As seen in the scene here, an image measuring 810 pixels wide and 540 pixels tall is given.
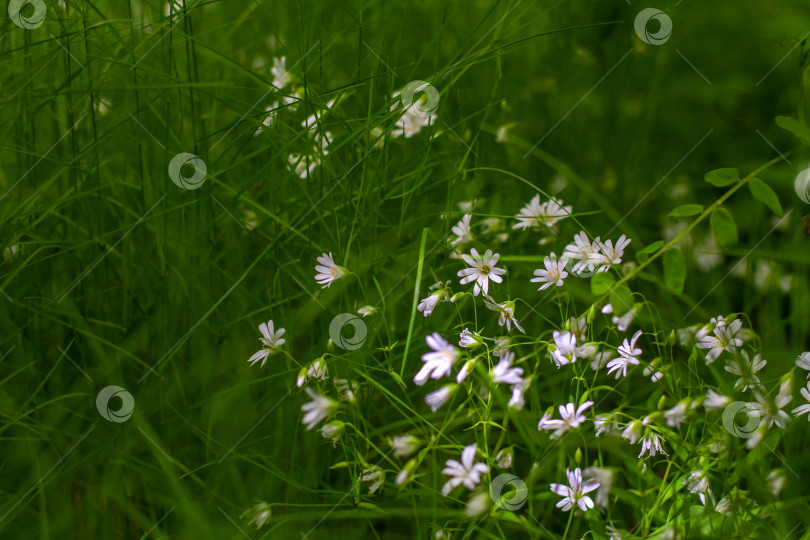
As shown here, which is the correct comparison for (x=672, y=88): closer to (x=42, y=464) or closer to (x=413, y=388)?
(x=413, y=388)

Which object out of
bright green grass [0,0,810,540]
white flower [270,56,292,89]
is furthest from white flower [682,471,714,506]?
white flower [270,56,292,89]

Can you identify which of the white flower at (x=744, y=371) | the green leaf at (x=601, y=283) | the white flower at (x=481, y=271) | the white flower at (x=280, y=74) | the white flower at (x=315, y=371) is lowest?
the white flower at (x=744, y=371)

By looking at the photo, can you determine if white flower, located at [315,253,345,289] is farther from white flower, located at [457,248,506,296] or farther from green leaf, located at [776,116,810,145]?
green leaf, located at [776,116,810,145]

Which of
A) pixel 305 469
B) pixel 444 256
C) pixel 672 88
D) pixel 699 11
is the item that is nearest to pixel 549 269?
pixel 444 256

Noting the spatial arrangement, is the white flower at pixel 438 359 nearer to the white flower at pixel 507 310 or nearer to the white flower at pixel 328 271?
the white flower at pixel 507 310

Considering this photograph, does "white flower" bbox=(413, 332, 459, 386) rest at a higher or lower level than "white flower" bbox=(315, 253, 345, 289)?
lower

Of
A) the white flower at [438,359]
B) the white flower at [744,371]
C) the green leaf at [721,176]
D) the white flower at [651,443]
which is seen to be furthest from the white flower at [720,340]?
the white flower at [438,359]
